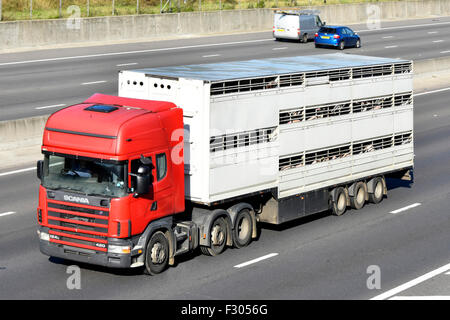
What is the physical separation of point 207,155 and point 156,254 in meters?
2.17

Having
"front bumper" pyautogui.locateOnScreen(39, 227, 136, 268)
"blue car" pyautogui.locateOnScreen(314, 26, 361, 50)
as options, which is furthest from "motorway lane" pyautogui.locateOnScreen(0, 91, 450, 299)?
"blue car" pyautogui.locateOnScreen(314, 26, 361, 50)

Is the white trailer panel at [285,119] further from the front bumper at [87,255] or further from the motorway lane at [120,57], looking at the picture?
the motorway lane at [120,57]

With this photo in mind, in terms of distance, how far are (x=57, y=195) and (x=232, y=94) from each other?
4011 mm

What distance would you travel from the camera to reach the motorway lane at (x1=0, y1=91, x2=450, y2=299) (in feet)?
52.0

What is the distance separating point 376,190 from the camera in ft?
75.0

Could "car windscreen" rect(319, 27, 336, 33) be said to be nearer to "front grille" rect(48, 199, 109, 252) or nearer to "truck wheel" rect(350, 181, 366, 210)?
"truck wheel" rect(350, 181, 366, 210)

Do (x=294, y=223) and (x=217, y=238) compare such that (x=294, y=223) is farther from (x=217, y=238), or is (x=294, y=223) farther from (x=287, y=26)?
(x=287, y=26)

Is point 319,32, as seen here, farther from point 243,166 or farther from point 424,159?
point 243,166

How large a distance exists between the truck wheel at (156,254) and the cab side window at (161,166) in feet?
3.48

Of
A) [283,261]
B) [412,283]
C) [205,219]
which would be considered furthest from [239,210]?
[412,283]

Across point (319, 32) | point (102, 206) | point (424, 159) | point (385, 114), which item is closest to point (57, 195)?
point (102, 206)

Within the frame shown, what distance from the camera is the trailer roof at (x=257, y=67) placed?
18.1 meters

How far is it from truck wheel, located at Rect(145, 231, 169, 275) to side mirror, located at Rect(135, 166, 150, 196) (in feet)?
3.87

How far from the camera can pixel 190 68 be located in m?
19.4
